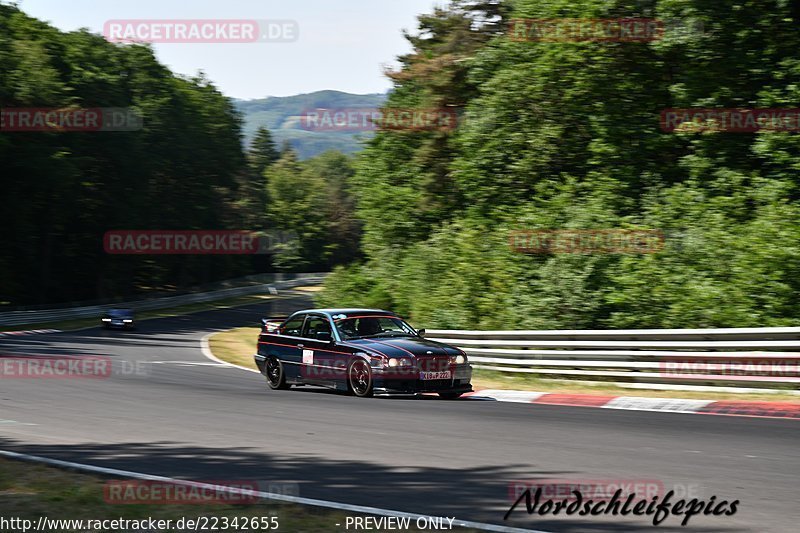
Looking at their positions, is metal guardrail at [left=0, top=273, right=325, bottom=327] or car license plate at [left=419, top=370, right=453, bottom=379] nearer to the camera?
car license plate at [left=419, top=370, right=453, bottom=379]

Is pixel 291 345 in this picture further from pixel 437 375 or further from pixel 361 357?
pixel 437 375

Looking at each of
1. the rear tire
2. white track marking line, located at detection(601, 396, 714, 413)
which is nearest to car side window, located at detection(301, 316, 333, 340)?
the rear tire

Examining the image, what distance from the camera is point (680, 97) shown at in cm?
→ 2247

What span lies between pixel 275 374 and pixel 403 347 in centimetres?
322

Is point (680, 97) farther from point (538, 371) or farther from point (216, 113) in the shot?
point (216, 113)

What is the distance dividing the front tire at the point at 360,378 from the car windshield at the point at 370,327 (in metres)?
0.59

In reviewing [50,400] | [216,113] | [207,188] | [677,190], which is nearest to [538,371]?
[677,190]

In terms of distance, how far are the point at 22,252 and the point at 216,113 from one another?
85.7 feet

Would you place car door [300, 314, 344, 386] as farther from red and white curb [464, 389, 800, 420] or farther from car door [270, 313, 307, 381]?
red and white curb [464, 389, 800, 420]

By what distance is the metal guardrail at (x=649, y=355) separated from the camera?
14.0 m

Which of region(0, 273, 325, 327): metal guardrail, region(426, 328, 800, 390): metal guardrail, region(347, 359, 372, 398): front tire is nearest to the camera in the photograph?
region(426, 328, 800, 390): metal guardrail

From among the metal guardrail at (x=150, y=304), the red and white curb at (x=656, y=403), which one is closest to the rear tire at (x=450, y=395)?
the red and white curb at (x=656, y=403)

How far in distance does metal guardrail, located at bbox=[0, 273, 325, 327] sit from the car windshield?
33.1 meters

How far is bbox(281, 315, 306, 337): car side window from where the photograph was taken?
635 inches
